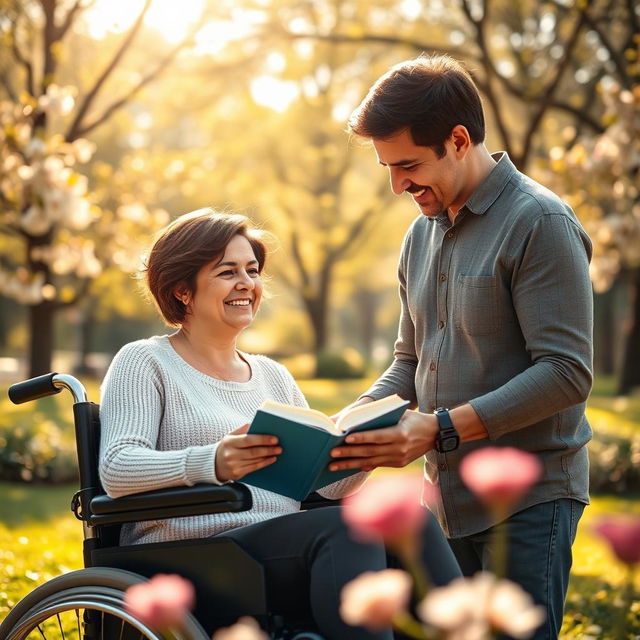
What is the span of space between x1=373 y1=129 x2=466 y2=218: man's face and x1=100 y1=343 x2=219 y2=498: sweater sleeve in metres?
0.83

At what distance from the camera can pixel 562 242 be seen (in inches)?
97.2

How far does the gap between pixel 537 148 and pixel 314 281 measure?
810cm

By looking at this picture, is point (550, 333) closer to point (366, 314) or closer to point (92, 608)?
point (92, 608)

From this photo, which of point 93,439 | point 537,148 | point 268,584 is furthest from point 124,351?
point 537,148

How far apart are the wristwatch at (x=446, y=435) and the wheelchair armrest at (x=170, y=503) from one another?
49cm

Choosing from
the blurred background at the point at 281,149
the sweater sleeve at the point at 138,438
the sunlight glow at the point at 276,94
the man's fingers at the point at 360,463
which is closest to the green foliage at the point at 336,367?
the blurred background at the point at 281,149

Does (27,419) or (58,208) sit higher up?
(58,208)

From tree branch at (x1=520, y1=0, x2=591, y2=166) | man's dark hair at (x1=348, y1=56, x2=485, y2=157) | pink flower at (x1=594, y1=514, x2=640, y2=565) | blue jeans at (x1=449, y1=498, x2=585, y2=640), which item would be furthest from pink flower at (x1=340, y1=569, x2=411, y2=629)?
tree branch at (x1=520, y1=0, x2=591, y2=166)

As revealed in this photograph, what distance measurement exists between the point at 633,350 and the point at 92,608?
11861 millimetres

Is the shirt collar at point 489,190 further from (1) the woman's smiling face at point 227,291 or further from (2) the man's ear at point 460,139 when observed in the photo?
(1) the woman's smiling face at point 227,291

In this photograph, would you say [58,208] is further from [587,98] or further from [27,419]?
[587,98]

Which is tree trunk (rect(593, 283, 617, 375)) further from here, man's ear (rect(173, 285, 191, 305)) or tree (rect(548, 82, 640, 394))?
man's ear (rect(173, 285, 191, 305))

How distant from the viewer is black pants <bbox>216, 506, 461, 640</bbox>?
7.26 ft

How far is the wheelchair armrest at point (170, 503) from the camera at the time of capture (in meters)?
2.24
